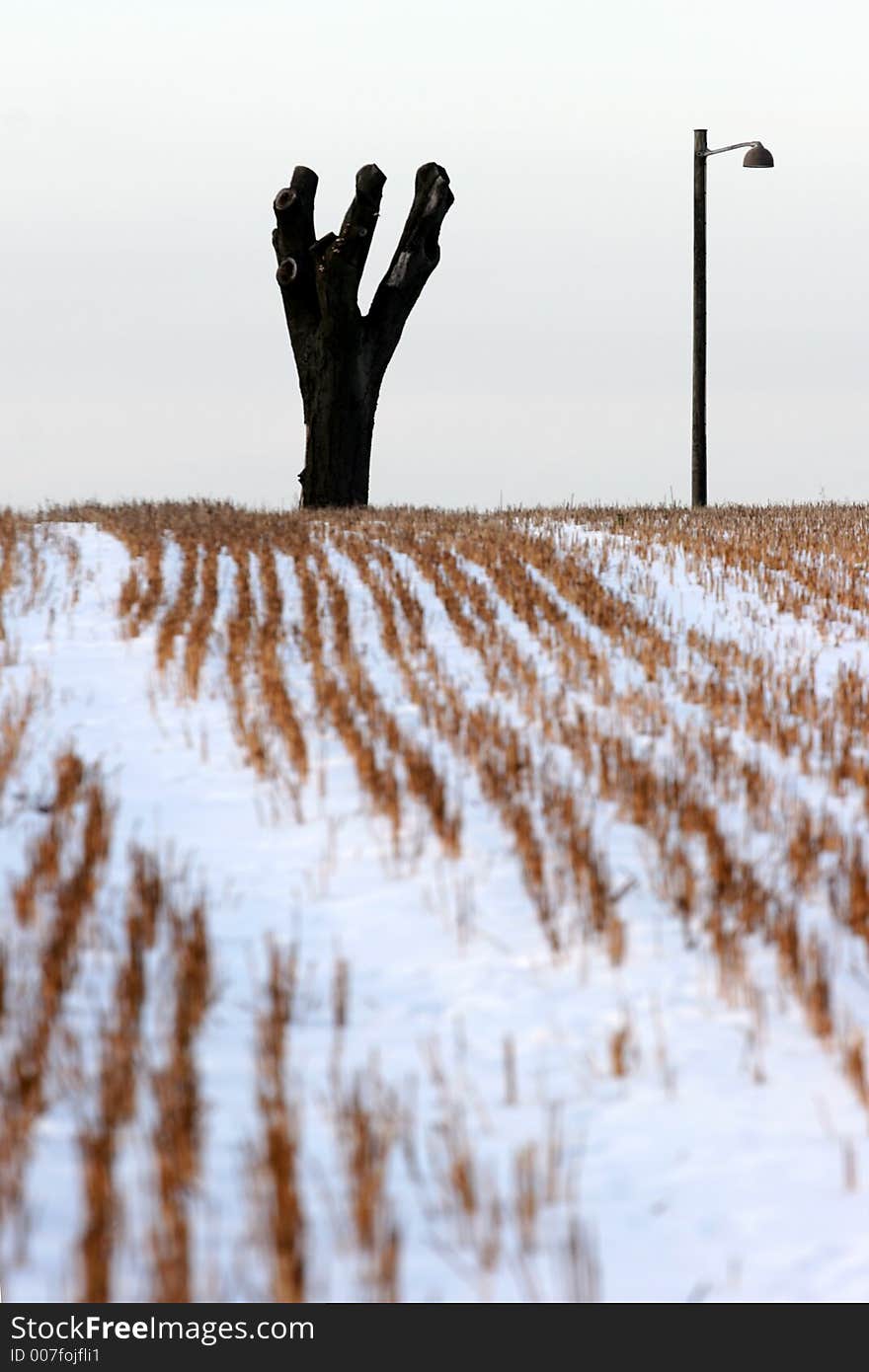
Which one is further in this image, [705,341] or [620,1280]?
[705,341]

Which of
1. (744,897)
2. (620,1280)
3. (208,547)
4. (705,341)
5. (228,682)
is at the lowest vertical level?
(620,1280)

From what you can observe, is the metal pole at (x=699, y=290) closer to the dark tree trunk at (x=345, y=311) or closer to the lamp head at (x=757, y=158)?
the lamp head at (x=757, y=158)

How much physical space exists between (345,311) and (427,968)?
15816 millimetres

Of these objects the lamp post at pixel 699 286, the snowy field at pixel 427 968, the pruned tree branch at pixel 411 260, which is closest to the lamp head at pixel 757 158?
the lamp post at pixel 699 286

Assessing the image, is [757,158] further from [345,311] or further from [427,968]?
[427,968]

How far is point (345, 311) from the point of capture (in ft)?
62.3

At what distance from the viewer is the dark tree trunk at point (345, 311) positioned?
19.0 m

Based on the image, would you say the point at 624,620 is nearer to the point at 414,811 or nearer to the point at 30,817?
the point at 414,811

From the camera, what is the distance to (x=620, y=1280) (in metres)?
2.89

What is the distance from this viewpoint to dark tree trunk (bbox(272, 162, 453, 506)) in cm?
1903

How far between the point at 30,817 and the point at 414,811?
1633 mm

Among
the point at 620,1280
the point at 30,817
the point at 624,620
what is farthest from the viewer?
the point at 624,620

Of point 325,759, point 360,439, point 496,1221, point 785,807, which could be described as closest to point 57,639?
point 325,759

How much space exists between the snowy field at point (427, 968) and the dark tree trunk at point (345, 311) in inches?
395
